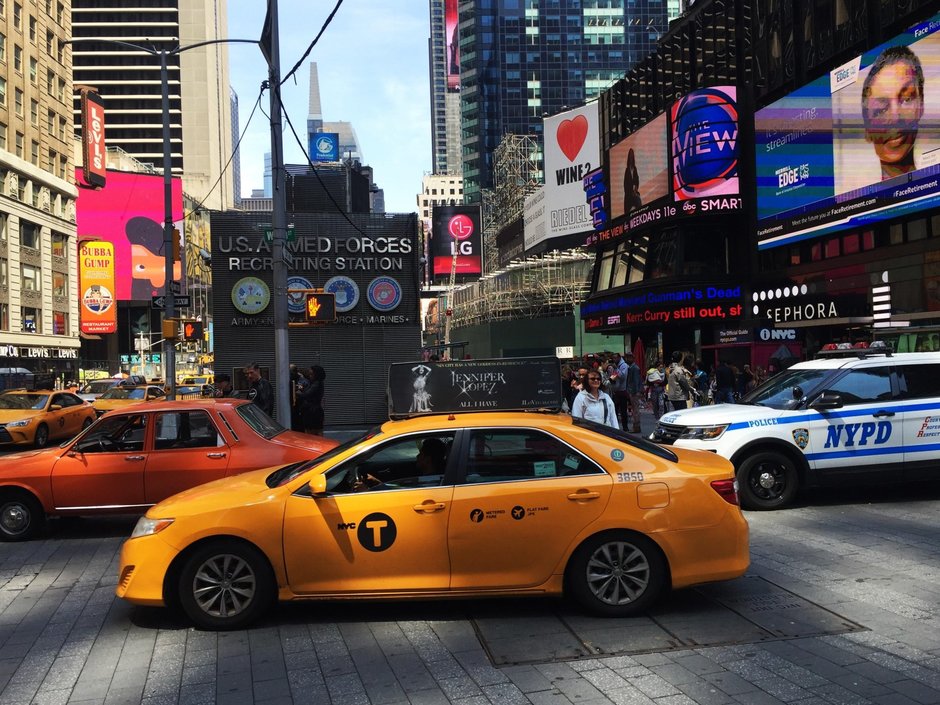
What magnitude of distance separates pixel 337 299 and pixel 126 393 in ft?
24.8

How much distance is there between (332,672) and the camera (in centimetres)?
491

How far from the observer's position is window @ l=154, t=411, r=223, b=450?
916 cm

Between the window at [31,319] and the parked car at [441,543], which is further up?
the window at [31,319]

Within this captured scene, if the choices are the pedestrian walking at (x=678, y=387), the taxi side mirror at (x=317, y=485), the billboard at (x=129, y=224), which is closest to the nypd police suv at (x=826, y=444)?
the taxi side mirror at (x=317, y=485)

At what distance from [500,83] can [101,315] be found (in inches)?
2626

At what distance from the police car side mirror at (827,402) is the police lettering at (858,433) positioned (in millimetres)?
241

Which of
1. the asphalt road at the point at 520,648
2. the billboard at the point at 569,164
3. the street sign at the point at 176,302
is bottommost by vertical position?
the asphalt road at the point at 520,648

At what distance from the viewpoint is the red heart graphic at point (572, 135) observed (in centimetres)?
5769

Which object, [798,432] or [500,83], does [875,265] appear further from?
Result: [500,83]

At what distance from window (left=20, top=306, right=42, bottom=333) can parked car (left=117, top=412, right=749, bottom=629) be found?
60.3m

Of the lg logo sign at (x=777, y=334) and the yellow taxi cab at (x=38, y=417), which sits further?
the lg logo sign at (x=777, y=334)

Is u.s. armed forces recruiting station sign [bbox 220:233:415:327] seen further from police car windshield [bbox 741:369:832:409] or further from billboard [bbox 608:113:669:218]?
billboard [bbox 608:113:669:218]

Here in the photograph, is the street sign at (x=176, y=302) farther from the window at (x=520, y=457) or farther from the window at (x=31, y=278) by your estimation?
the window at (x=31, y=278)

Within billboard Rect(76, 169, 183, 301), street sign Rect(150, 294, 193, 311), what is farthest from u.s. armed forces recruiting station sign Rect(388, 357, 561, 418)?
billboard Rect(76, 169, 183, 301)
